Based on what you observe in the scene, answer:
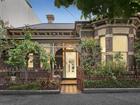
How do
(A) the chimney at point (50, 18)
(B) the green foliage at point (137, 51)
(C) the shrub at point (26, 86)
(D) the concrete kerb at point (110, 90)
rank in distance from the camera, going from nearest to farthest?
(D) the concrete kerb at point (110, 90) → (C) the shrub at point (26, 86) → (B) the green foliage at point (137, 51) → (A) the chimney at point (50, 18)

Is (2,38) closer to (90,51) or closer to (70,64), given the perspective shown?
(90,51)

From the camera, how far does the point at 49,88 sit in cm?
1862

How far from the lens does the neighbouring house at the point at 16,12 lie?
29948mm

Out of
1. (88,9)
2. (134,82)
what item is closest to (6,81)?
(134,82)

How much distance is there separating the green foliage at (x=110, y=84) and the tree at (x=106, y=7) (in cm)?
1283

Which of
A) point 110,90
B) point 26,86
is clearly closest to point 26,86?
point 26,86

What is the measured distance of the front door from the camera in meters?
30.2

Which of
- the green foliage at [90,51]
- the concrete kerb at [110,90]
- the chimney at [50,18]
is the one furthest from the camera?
the chimney at [50,18]

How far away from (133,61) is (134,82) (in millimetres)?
3900

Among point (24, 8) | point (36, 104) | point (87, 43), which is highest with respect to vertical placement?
point (24, 8)

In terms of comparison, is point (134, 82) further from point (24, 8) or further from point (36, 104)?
point (24, 8)

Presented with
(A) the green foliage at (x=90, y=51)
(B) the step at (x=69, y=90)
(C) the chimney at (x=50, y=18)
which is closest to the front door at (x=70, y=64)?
(C) the chimney at (x=50, y=18)

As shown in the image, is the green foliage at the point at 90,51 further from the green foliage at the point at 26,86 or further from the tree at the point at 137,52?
the green foliage at the point at 26,86

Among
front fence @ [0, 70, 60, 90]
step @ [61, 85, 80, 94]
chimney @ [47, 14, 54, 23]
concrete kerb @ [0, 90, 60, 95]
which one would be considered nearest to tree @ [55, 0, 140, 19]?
concrete kerb @ [0, 90, 60, 95]
